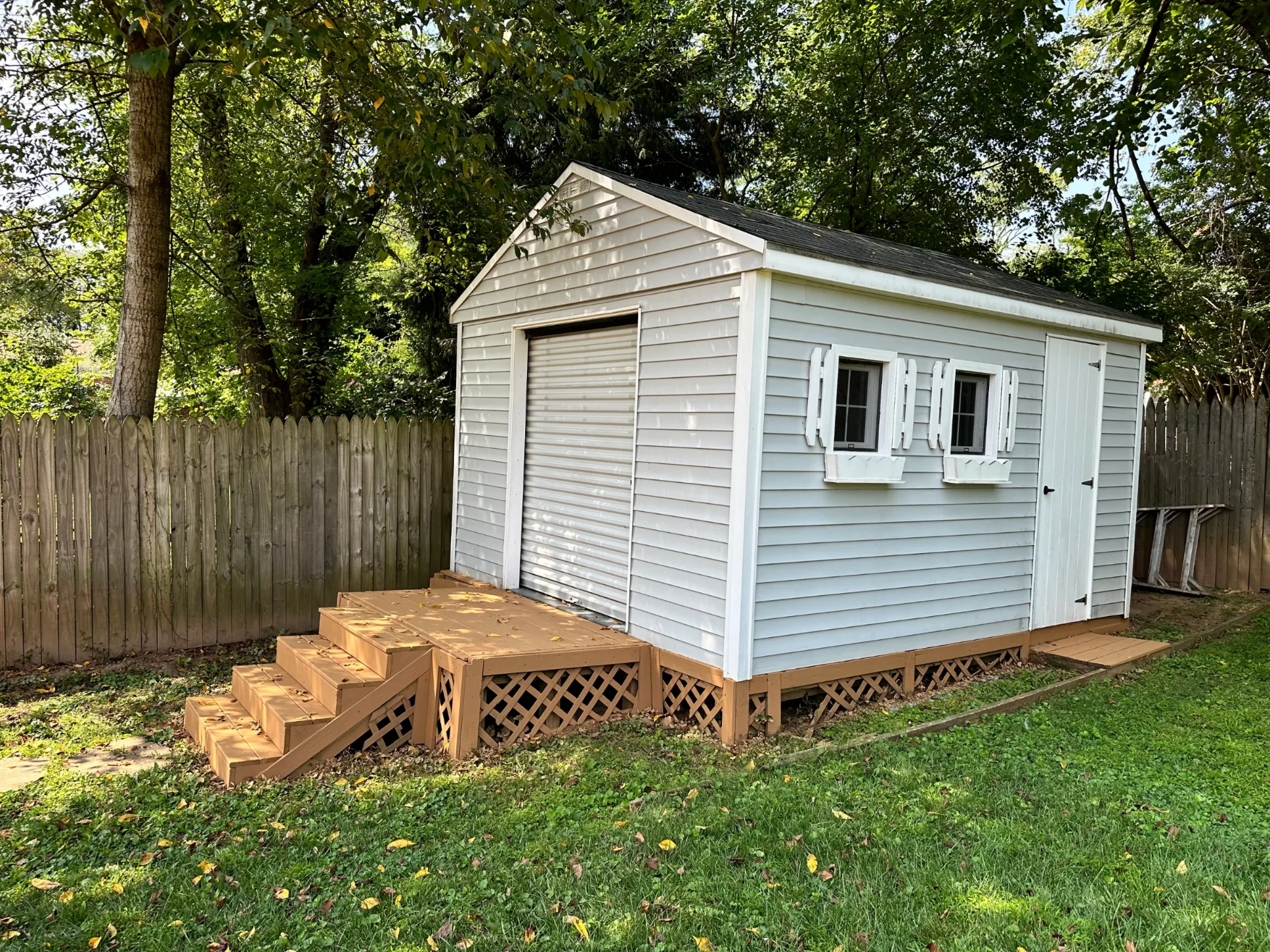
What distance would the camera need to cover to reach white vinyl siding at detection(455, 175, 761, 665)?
5000 mm

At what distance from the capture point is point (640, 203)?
5.71 metres

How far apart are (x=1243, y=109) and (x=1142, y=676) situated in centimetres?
818

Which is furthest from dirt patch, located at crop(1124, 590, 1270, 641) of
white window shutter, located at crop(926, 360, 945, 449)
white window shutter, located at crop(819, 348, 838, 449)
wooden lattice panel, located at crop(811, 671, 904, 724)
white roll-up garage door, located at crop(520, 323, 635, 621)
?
white roll-up garage door, located at crop(520, 323, 635, 621)

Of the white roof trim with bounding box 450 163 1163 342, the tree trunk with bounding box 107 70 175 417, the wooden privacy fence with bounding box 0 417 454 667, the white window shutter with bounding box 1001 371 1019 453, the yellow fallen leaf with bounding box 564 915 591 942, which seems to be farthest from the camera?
the tree trunk with bounding box 107 70 175 417

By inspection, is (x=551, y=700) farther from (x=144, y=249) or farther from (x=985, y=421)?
(x=144, y=249)

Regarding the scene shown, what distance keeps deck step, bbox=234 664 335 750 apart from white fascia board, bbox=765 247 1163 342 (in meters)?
3.58

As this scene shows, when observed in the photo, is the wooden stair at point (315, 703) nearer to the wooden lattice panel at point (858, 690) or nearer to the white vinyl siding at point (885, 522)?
the white vinyl siding at point (885, 522)

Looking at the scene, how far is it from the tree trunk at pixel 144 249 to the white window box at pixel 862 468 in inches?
228

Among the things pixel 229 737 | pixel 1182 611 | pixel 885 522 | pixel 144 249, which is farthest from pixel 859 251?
pixel 144 249

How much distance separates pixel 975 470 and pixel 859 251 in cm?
175

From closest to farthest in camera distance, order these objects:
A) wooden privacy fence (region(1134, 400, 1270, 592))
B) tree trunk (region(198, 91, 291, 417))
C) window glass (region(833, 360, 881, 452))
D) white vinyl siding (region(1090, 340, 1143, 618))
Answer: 1. window glass (region(833, 360, 881, 452))
2. white vinyl siding (region(1090, 340, 1143, 618))
3. wooden privacy fence (region(1134, 400, 1270, 592))
4. tree trunk (region(198, 91, 291, 417))

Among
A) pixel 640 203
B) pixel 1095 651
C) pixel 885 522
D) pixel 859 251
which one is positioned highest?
pixel 640 203

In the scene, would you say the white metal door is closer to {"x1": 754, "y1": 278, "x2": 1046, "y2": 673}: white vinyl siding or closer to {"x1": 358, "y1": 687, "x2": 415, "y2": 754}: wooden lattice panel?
{"x1": 754, "y1": 278, "x2": 1046, "y2": 673}: white vinyl siding

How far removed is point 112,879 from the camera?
132 inches
